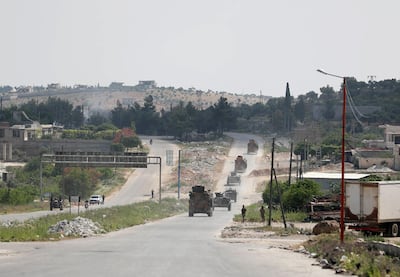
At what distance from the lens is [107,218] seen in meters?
67.6

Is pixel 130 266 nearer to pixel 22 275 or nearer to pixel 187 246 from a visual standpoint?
pixel 22 275

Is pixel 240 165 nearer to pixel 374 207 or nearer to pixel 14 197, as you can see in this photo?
pixel 14 197

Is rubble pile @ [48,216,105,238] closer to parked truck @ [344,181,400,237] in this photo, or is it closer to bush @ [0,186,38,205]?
parked truck @ [344,181,400,237]

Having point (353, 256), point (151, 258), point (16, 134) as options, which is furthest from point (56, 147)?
point (353, 256)

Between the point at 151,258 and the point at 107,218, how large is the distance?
105 feet

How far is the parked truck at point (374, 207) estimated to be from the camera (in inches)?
1852

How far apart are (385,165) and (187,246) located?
83.4m

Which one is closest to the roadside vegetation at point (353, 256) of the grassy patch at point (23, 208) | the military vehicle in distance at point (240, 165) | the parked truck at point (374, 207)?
the parked truck at point (374, 207)

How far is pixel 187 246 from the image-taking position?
142ft

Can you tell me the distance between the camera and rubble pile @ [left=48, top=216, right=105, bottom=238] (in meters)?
51.4

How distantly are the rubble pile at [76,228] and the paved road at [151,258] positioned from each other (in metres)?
1.43

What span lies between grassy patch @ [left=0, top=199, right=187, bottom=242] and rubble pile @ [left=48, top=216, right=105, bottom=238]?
0.69 metres

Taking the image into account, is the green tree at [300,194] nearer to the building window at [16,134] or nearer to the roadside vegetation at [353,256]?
the roadside vegetation at [353,256]

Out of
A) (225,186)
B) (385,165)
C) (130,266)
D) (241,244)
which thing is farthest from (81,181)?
(130,266)
